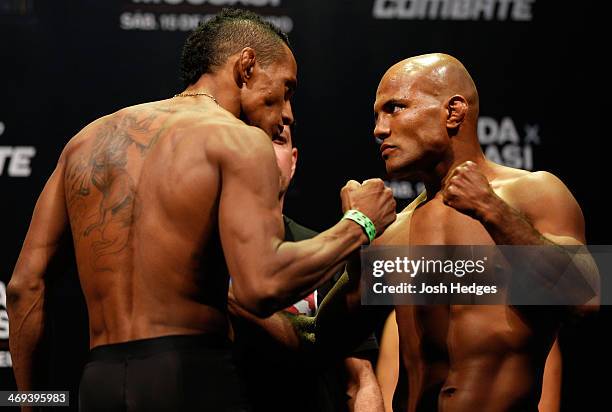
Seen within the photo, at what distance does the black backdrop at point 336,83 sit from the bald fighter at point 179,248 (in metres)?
1.53

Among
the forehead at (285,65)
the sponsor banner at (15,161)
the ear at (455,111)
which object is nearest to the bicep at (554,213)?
the ear at (455,111)

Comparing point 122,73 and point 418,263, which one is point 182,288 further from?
point 122,73

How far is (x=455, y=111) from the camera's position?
238 cm

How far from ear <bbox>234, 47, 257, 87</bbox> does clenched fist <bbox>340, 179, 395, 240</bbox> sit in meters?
0.40

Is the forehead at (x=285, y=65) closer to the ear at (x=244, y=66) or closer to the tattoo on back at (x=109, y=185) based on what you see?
the ear at (x=244, y=66)

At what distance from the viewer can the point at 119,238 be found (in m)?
1.92

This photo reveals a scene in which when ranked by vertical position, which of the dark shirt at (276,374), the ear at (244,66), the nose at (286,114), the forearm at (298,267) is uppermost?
the ear at (244,66)

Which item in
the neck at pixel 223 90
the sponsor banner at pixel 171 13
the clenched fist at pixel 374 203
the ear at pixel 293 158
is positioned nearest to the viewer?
the clenched fist at pixel 374 203

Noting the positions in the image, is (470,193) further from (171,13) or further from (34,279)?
(171,13)

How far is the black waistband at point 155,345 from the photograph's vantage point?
1.87m

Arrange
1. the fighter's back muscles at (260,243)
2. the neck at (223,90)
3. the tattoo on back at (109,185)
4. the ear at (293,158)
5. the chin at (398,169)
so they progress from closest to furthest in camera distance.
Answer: the fighter's back muscles at (260,243), the tattoo on back at (109,185), the neck at (223,90), the chin at (398,169), the ear at (293,158)

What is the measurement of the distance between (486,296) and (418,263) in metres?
0.22

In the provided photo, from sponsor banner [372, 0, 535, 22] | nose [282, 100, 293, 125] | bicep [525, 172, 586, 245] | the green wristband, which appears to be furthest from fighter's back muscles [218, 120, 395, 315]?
sponsor banner [372, 0, 535, 22]

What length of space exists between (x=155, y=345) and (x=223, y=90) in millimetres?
697
